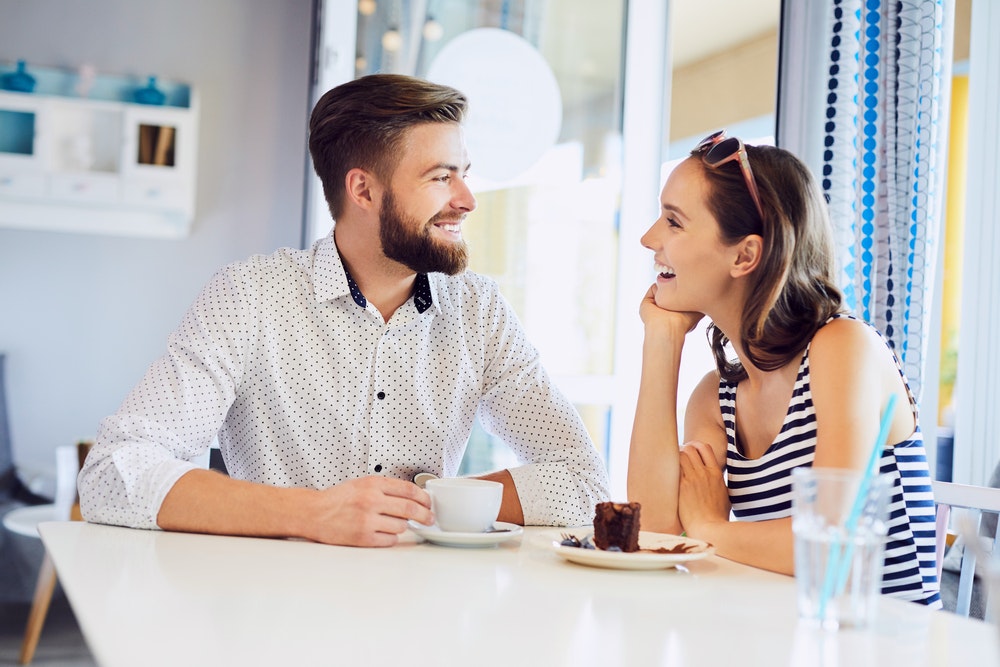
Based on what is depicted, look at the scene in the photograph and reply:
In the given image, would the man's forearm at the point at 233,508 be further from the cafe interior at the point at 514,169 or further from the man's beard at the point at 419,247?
the cafe interior at the point at 514,169

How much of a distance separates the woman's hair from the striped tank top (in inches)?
2.5

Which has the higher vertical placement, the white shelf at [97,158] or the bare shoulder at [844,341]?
the white shelf at [97,158]

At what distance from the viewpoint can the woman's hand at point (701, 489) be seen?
134 centimetres

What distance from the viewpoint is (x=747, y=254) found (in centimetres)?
149

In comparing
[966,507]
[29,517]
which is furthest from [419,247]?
[29,517]

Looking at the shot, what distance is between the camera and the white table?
0.70 m

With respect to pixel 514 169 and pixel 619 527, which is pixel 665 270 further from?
pixel 514 169

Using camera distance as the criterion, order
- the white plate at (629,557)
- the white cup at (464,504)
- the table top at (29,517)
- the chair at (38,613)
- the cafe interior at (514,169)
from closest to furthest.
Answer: the white plate at (629,557), the white cup at (464,504), the cafe interior at (514,169), the chair at (38,613), the table top at (29,517)

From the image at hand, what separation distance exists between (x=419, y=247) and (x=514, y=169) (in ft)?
5.67

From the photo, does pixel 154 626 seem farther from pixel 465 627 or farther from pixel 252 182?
pixel 252 182

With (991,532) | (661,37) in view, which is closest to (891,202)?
(991,532)

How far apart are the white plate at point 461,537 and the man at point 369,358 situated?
0.17m

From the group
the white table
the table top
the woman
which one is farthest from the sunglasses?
the table top

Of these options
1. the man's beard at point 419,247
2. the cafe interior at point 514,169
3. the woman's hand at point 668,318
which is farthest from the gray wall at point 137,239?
the woman's hand at point 668,318
